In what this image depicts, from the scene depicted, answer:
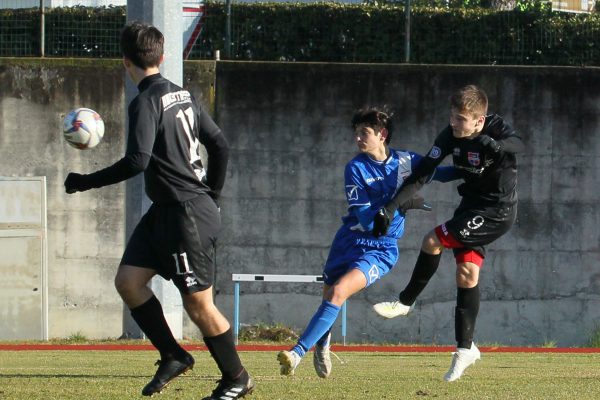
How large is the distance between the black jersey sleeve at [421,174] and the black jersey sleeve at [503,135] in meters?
0.32

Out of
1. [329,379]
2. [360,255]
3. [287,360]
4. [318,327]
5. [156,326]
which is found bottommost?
[329,379]

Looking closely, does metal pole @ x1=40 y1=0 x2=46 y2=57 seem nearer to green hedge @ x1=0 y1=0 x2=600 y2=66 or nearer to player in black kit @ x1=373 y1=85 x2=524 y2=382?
green hedge @ x1=0 y1=0 x2=600 y2=66

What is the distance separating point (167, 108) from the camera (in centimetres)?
615

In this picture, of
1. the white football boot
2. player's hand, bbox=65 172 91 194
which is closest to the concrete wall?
the white football boot

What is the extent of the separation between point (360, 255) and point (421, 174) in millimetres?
684

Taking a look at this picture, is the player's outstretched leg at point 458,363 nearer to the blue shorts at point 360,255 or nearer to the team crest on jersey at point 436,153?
the blue shorts at point 360,255

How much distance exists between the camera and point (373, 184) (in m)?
7.88

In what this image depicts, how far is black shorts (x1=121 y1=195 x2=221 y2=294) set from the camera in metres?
6.17

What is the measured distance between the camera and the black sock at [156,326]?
6555 mm

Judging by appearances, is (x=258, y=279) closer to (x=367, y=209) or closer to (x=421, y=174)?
(x=367, y=209)

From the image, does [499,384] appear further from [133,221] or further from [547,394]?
[133,221]

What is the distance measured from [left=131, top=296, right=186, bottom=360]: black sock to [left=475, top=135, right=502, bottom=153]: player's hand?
2.43 metres

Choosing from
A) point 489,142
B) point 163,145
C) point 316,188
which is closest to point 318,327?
point 489,142

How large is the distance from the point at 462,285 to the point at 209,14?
11020 millimetres
